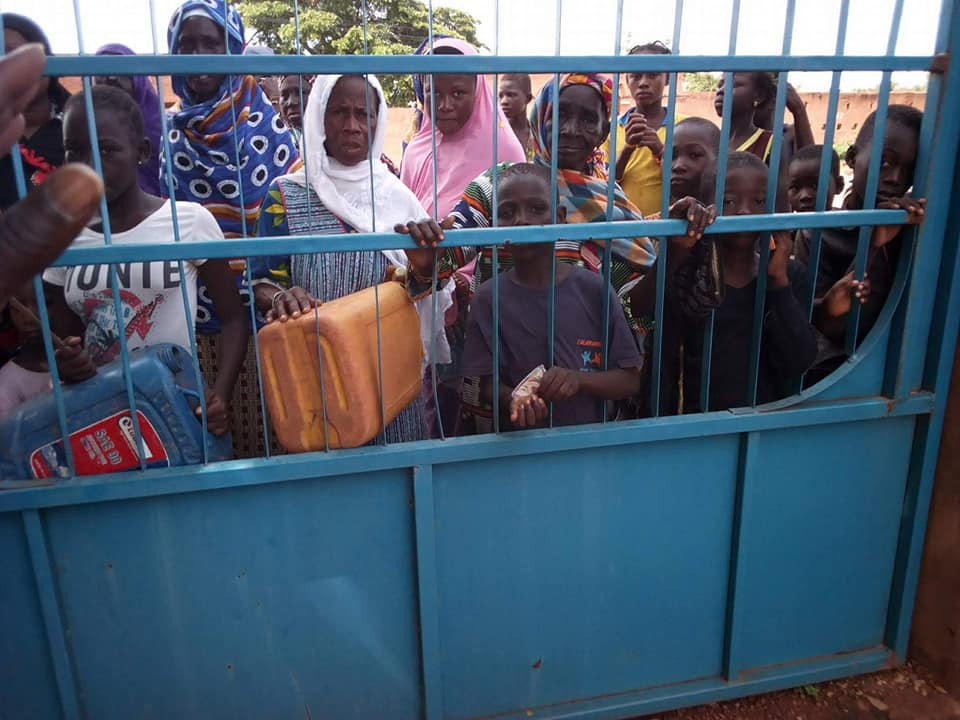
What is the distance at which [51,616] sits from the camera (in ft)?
5.69

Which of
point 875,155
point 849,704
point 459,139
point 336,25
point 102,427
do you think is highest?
point 336,25

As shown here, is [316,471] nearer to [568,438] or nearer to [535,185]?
[568,438]

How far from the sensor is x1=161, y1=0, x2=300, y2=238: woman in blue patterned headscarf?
2.64 metres

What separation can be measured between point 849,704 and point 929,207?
1486 millimetres

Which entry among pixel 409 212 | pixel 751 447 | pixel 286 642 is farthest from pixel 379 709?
pixel 409 212

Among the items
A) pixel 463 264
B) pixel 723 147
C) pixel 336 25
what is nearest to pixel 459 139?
pixel 463 264

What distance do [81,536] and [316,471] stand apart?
55 cm

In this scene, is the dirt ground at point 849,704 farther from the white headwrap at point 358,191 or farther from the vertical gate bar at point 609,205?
the white headwrap at point 358,191

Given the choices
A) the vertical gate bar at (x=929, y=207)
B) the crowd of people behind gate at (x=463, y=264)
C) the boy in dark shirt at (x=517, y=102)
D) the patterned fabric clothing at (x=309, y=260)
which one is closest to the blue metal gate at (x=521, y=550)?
the vertical gate bar at (x=929, y=207)

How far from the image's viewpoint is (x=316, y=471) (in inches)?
69.7

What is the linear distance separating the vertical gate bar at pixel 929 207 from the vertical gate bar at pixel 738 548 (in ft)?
1.54

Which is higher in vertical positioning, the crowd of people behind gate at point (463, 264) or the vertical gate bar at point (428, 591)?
the crowd of people behind gate at point (463, 264)

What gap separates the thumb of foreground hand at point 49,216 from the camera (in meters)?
0.64

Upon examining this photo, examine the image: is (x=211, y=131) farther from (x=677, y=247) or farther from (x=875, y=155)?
(x=875, y=155)
